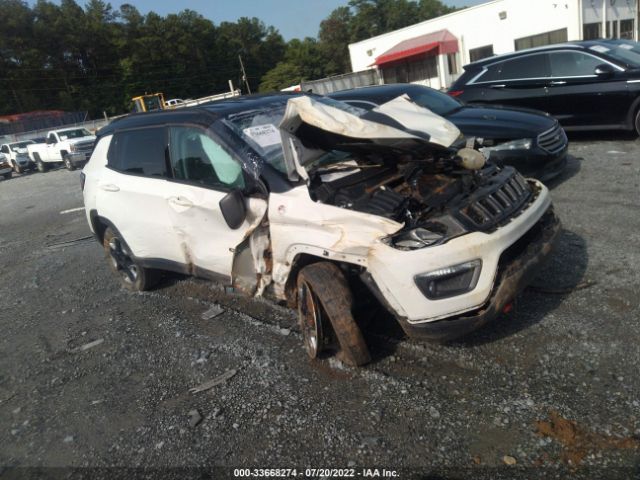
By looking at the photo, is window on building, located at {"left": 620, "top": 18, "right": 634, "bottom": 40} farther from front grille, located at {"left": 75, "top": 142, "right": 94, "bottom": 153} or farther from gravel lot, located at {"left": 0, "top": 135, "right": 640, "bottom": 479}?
gravel lot, located at {"left": 0, "top": 135, "right": 640, "bottom": 479}

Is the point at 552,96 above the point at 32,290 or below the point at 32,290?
above

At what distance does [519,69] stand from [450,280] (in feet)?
22.8

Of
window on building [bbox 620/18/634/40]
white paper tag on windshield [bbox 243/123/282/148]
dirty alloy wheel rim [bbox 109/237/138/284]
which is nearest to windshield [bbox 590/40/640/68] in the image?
white paper tag on windshield [bbox 243/123/282/148]

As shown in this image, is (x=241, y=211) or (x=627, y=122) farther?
(x=627, y=122)

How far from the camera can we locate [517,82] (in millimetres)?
8414

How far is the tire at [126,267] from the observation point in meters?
5.23

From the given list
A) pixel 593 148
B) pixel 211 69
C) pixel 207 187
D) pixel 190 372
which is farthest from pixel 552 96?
pixel 211 69

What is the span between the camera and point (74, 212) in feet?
36.2

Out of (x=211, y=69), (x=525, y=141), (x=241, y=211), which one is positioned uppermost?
(x=211, y=69)

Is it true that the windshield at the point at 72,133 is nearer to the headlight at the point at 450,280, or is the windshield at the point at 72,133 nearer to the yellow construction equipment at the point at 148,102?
the yellow construction equipment at the point at 148,102

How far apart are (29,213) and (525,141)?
455 inches

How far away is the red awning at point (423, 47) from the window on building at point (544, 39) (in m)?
4.76

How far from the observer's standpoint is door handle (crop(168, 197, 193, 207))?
13.3 ft

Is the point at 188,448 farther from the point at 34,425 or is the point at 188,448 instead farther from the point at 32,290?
the point at 32,290
